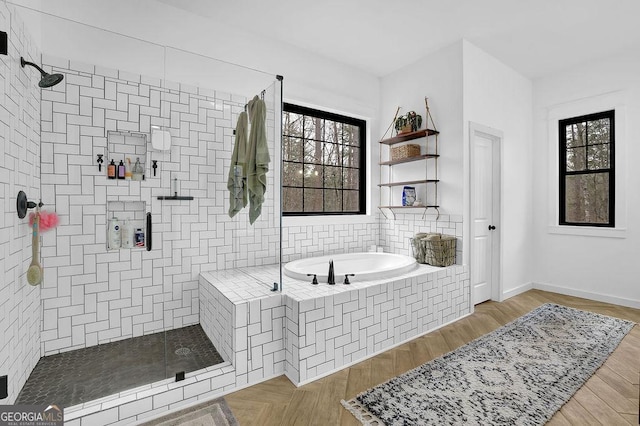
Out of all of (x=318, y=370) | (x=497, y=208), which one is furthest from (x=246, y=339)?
(x=497, y=208)

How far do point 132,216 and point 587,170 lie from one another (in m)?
4.96

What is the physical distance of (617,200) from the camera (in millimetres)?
3572

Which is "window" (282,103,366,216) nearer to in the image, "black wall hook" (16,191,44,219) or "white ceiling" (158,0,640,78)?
"white ceiling" (158,0,640,78)

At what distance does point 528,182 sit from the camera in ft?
13.9

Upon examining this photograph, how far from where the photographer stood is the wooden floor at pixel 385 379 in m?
1.68

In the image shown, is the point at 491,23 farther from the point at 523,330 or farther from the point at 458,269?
the point at 523,330

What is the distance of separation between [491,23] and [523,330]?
290 cm

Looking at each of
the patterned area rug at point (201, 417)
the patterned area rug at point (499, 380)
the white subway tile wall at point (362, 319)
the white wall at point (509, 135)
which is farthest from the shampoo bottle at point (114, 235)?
the white wall at point (509, 135)

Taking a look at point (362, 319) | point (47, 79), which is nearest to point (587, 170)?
point (362, 319)

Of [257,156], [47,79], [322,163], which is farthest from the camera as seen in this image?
[322,163]

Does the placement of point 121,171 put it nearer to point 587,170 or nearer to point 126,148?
point 126,148

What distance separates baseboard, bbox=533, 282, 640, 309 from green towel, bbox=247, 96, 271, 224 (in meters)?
4.05

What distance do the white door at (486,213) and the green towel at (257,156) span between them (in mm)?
2542

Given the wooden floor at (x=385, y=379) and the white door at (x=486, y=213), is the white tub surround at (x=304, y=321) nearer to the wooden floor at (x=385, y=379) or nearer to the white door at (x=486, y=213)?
the wooden floor at (x=385, y=379)
